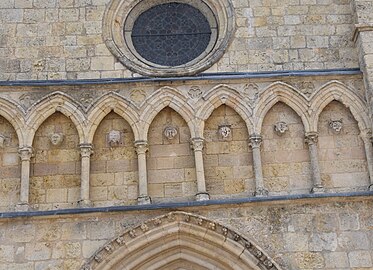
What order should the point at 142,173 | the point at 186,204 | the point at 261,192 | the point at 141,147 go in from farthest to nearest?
the point at 141,147 → the point at 142,173 → the point at 261,192 → the point at 186,204

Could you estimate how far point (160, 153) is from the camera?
323 inches

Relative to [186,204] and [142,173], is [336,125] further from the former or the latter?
[142,173]

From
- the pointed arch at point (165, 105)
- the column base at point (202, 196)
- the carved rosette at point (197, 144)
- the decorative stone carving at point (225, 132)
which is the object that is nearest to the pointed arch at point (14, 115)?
the pointed arch at point (165, 105)

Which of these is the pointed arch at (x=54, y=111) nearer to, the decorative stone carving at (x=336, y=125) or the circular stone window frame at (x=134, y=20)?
the circular stone window frame at (x=134, y=20)

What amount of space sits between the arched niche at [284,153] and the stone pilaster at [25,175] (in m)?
2.83

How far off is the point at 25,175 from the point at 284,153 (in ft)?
10.3

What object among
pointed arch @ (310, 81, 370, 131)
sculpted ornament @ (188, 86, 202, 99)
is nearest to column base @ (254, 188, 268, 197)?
pointed arch @ (310, 81, 370, 131)

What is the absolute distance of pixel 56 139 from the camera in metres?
8.15

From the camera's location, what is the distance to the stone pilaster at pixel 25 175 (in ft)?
25.6

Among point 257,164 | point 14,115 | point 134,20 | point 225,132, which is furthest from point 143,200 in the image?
point 134,20

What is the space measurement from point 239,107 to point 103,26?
2.14 meters

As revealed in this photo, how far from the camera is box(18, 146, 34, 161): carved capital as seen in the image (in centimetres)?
798

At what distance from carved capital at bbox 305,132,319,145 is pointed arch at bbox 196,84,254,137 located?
2.38ft

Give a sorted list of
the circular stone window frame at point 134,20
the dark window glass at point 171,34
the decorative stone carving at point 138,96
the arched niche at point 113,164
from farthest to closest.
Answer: the dark window glass at point 171,34, the circular stone window frame at point 134,20, the decorative stone carving at point 138,96, the arched niche at point 113,164
